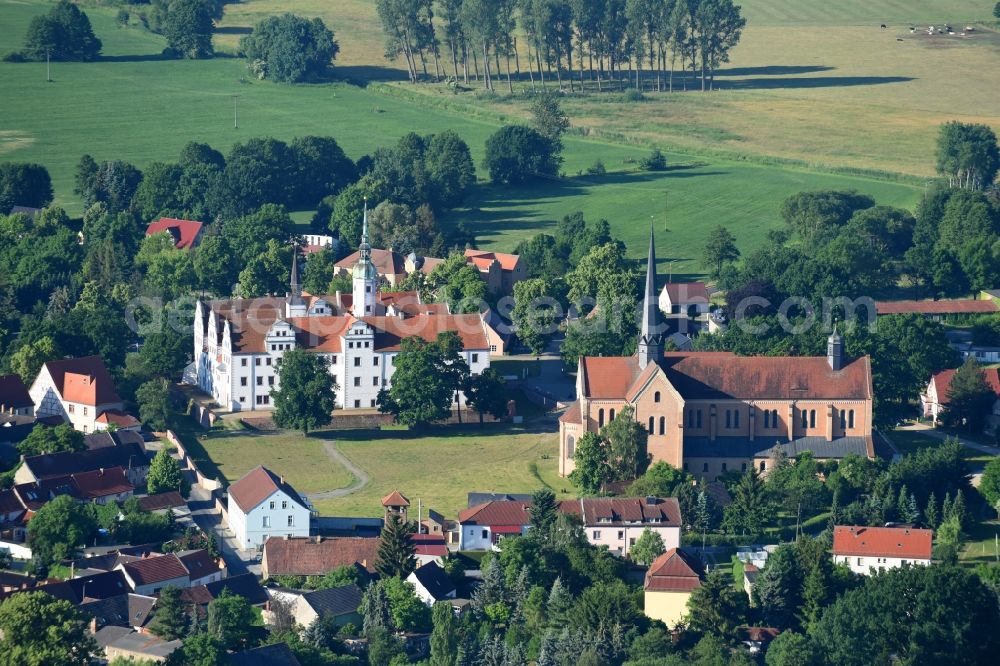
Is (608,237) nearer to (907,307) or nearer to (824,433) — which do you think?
(907,307)

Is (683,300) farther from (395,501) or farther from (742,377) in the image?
(395,501)

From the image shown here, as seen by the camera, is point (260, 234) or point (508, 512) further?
point (260, 234)

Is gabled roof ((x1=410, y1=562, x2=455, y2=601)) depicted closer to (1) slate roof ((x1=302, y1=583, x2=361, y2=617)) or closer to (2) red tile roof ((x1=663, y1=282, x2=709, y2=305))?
(1) slate roof ((x1=302, y1=583, x2=361, y2=617))

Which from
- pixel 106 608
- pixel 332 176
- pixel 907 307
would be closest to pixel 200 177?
pixel 332 176

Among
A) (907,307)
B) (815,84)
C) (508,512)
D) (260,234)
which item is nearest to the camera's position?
(508,512)

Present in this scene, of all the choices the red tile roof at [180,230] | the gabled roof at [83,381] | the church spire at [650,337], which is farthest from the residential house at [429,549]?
the red tile roof at [180,230]
